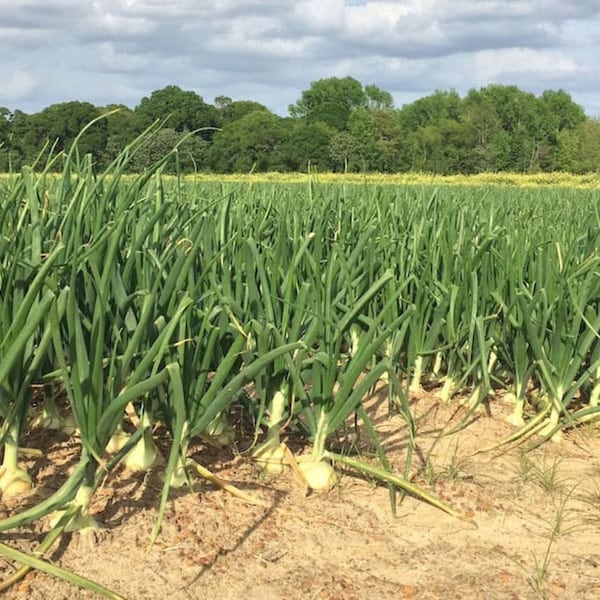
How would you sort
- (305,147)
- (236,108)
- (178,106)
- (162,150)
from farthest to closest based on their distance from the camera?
(236,108), (178,106), (305,147), (162,150)

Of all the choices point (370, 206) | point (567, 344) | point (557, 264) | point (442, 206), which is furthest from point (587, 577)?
point (442, 206)

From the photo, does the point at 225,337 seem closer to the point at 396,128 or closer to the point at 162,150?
the point at 162,150

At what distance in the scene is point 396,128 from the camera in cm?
4422

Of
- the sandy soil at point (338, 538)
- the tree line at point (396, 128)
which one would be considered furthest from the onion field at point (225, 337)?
the tree line at point (396, 128)

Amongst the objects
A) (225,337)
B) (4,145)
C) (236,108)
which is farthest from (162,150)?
(236,108)

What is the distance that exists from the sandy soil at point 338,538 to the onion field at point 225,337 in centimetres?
4

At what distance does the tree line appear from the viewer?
26156 millimetres

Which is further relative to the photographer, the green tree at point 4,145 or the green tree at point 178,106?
the green tree at point 178,106

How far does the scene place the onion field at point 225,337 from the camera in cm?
108

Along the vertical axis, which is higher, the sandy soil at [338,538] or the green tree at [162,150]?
the green tree at [162,150]

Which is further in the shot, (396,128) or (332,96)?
(332,96)

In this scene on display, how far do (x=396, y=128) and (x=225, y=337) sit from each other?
44506 mm

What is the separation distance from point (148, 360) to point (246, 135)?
23.3 metres

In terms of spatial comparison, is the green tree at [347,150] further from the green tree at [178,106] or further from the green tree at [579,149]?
the green tree at [579,149]
